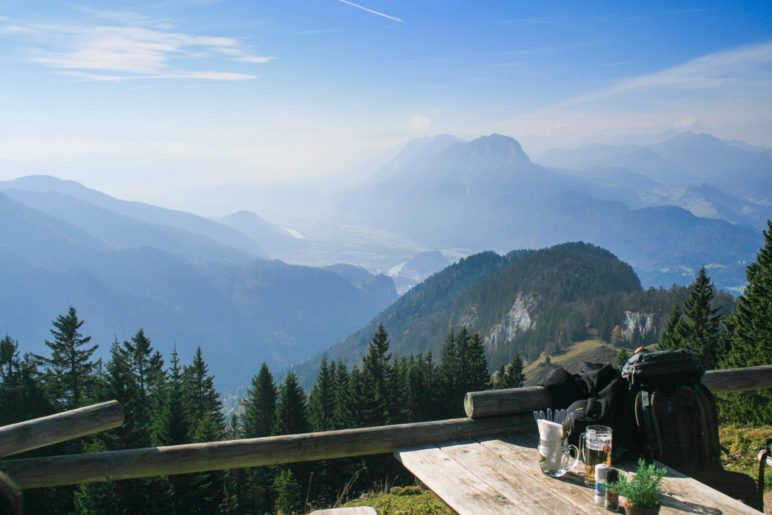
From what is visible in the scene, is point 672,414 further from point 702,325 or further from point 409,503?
point 702,325

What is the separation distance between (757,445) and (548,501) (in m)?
8.69

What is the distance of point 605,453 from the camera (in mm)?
4445

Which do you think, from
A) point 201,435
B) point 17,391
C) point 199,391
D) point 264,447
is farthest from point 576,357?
point 264,447

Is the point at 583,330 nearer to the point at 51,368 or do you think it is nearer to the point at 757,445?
the point at 51,368

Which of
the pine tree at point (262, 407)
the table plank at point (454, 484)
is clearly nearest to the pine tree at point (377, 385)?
the pine tree at point (262, 407)

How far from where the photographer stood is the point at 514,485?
450cm

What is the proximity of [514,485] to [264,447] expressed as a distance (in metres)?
2.78

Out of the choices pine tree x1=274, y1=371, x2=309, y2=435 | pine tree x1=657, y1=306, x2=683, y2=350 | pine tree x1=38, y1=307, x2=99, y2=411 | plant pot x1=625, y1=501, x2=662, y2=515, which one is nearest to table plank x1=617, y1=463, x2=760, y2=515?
plant pot x1=625, y1=501, x2=662, y2=515

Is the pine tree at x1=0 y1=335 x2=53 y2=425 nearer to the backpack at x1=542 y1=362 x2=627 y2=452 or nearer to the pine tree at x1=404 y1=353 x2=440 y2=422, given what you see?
the pine tree at x1=404 y1=353 x2=440 y2=422

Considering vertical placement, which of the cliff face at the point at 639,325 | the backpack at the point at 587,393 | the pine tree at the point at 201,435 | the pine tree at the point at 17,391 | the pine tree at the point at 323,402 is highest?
the backpack at the point at 587,393

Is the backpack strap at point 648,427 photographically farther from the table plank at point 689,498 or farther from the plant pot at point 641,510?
the plant pot at point 641,510

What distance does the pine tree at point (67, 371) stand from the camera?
38.8 metres

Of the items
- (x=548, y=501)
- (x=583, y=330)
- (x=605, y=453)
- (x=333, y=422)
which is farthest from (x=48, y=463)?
(x=583, y=330)

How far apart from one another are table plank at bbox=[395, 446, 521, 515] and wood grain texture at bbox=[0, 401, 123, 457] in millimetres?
3423
